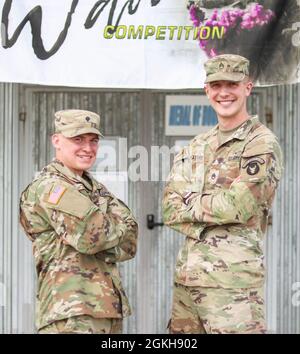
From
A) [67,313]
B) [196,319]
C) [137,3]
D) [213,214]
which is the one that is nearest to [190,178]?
[213,214]

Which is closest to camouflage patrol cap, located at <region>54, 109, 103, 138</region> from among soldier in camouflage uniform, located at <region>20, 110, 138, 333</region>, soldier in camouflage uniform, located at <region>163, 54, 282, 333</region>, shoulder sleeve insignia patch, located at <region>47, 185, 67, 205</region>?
soldier in camouflage uniform, located at <region>20, 110, 138, 333</region>

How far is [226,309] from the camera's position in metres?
3.46

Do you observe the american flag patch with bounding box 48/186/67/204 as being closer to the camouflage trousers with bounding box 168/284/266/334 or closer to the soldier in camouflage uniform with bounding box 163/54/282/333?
the soldier in camouflage uniform with bounding box 163/54/282/333

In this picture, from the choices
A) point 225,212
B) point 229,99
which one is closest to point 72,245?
point 225,212

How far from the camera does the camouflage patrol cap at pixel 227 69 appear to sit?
363 cm

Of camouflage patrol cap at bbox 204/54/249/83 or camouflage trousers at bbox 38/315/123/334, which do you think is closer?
camouflage trousers at bbox 38/315/123/334

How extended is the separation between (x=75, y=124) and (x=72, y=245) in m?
0.63

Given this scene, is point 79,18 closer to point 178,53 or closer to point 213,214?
point 178,53

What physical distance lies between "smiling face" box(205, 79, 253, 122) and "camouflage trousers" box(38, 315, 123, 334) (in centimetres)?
125

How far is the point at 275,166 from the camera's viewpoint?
3510 mm

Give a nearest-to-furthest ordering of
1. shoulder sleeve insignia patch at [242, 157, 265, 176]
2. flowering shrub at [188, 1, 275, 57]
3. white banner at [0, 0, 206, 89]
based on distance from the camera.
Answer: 1. shoulder sleeve insignia patch at [242, 157, 265, 176]
2. white banner at [0, 0, 206, 89]
3. flowering shrub at [188, 1, 275, 57]

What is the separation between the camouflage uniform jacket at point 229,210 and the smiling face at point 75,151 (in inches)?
20.7

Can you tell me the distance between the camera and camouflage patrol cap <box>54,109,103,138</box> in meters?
3.51

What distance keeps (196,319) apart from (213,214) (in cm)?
59
